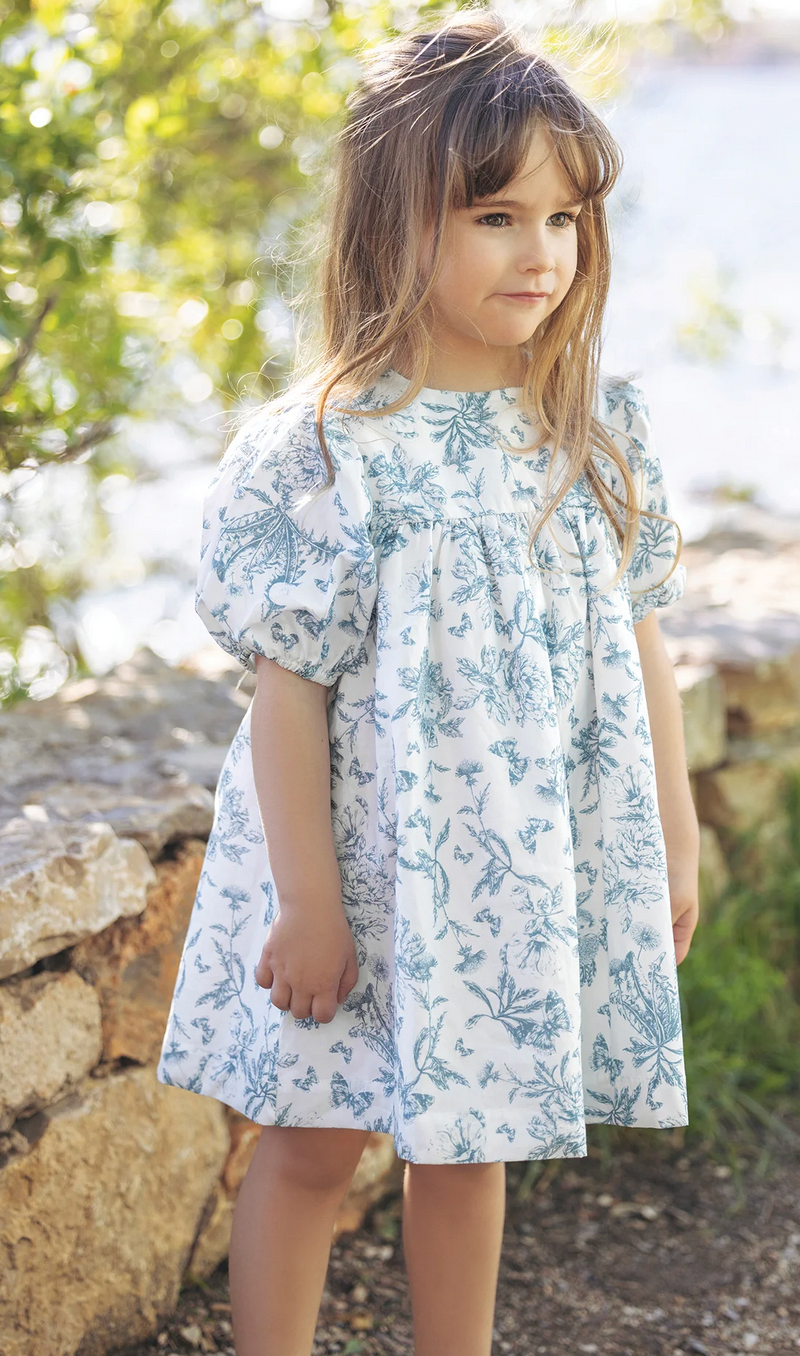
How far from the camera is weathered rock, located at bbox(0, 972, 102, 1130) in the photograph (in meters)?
1.38

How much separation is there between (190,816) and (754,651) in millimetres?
1329

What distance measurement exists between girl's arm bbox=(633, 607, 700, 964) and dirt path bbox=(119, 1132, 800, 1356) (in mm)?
597

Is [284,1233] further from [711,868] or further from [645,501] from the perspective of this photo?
[711,868]

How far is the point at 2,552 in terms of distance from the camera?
3.09 meters

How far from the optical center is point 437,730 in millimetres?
1208

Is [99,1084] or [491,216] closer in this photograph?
[491,216]

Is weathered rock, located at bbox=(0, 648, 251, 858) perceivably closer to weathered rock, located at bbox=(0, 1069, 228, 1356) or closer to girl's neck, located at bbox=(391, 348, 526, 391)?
weathered rock, located at bbox=(0, 1069, 228, 1356)

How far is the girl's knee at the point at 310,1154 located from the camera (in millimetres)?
1281

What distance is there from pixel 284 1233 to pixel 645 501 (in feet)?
2.80

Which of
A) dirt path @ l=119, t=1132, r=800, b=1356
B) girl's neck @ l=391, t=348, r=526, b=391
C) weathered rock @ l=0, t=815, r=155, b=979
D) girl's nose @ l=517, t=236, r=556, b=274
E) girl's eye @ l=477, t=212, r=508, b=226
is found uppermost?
girl's eye @ l=477, t=212, r=508, b=226

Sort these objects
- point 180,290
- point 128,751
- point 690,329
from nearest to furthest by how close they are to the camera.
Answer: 1. point 128,751
2. point 180,290
3. point 690,329

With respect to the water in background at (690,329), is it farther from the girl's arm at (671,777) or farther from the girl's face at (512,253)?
the girl's arm at (671,777)

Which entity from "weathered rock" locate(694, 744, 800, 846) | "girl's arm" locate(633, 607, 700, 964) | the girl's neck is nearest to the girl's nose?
the girl's neck

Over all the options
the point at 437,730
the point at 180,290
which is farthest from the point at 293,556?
the point at 180,290
